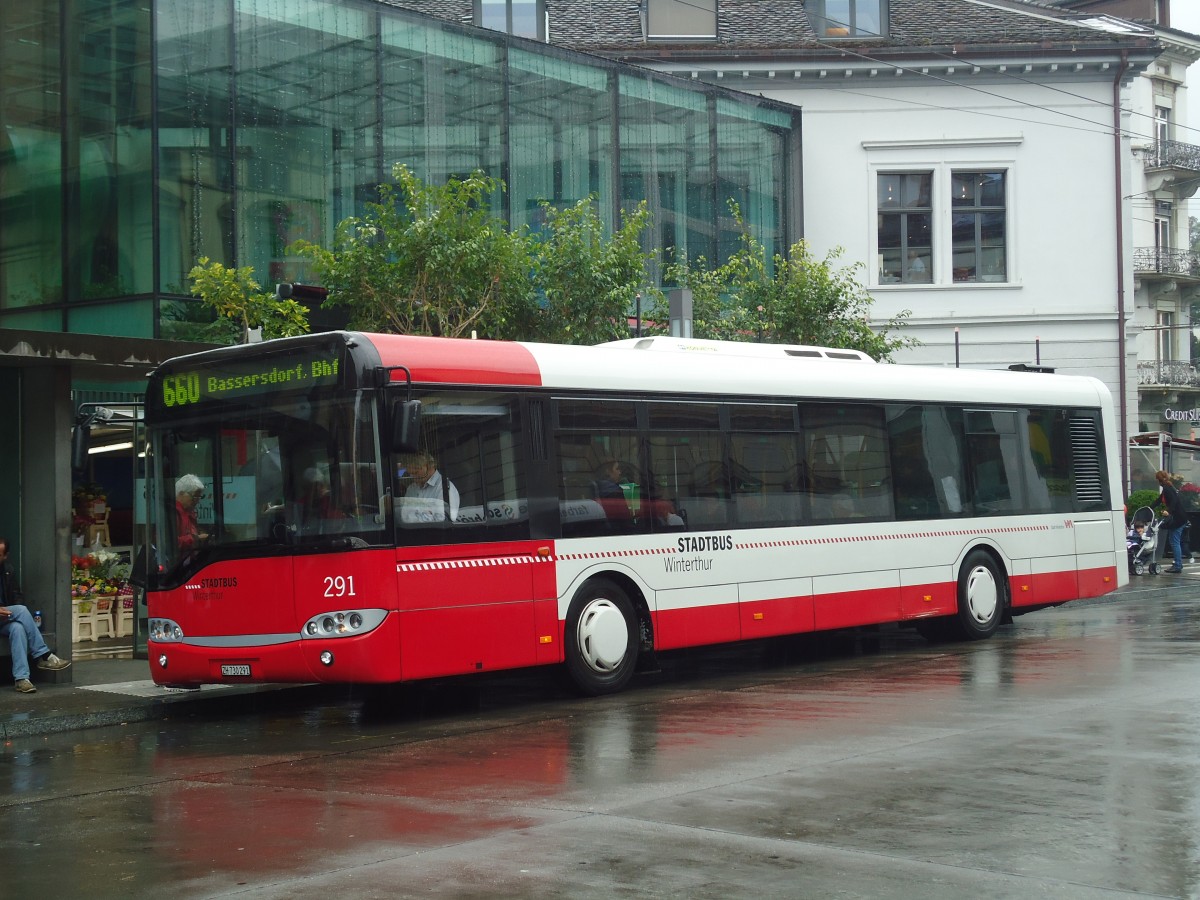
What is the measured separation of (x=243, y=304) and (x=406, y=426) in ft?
27.8

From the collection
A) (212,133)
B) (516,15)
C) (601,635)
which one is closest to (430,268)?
(212,133)

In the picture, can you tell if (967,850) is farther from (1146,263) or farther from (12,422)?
(1146,263)

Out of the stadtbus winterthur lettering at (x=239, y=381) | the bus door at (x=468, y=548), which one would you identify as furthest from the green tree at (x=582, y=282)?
the stadtbus winterthur lettering at (x=239, y=381)

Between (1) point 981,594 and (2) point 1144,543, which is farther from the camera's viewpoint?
(2) point 1144,543

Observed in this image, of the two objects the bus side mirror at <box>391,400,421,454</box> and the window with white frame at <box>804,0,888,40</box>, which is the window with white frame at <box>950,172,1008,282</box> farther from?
the bus side mirror at <box>391,400,421,454</box>

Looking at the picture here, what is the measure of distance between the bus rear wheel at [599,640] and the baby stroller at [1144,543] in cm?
1928

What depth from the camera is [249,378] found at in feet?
39.8

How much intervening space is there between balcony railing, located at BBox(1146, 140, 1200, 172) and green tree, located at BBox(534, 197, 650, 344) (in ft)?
133

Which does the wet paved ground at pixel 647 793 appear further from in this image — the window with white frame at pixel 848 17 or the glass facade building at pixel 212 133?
the window with white frame at pixel 848 17

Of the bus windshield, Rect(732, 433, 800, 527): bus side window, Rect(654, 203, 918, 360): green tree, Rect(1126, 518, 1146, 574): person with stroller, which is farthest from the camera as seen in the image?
Rect(1126, 518, 1146, 574): person with stroller

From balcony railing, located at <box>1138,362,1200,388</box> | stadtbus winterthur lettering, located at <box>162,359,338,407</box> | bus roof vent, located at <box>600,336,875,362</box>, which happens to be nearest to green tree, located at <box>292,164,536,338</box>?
bus roof vent, located at <box>600,336,875,362</box>

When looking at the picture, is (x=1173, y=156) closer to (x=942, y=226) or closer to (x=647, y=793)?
(x=942, y=226)

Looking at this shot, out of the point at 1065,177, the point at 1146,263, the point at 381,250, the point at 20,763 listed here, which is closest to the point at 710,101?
the point at 1065,177

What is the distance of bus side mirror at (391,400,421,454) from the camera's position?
11.1 meters
